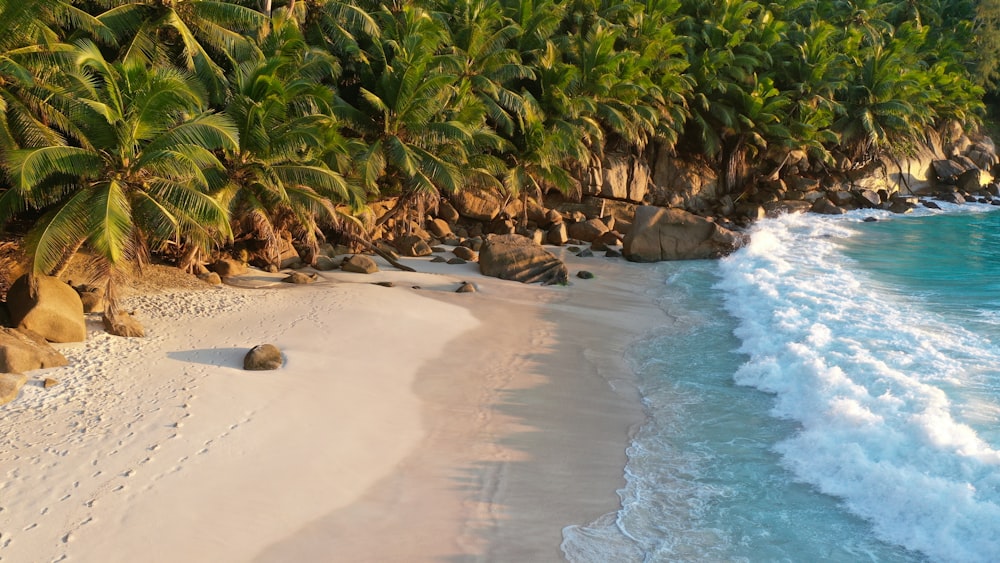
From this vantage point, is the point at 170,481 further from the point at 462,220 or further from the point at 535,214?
the point at 535,214

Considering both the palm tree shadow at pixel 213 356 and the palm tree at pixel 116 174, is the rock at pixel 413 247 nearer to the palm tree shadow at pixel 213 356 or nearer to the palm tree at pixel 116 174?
the palm tree at pixel 116 174

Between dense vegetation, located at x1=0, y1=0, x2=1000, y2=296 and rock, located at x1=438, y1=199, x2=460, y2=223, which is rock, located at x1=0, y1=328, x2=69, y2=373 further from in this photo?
rock, located at x1=438, y1=199, x2=460, y2=223

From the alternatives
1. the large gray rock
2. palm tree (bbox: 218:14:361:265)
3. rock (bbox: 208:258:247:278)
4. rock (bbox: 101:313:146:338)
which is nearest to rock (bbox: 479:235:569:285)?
palm tree (bbox: 218:14:361:265)

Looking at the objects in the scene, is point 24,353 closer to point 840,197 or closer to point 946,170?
point 840,197

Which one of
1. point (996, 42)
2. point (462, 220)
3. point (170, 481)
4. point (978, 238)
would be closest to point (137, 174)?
point (170, 481)

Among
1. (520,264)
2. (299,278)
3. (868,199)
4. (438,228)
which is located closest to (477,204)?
(438,228)

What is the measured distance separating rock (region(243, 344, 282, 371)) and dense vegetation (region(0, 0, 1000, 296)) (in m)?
2.63

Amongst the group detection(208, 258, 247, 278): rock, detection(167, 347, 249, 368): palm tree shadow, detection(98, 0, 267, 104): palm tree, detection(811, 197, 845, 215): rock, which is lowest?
detection(167, 347, 249, 368): palm tree shadow

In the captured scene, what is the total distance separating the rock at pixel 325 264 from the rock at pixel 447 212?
8.22 meters

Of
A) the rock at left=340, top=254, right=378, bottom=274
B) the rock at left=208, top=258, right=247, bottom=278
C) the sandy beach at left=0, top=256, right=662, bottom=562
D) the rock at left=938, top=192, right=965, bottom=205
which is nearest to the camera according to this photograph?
the sandy beach at left=0, top=256, right=662, bottom=562

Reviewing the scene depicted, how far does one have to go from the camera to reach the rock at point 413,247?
2283 centimetres

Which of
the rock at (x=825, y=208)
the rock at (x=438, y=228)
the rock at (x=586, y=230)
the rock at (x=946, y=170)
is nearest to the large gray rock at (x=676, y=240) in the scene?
the rock at (x=586, y=230)

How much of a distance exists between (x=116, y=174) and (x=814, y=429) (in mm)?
11711

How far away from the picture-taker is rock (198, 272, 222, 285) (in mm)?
16708
